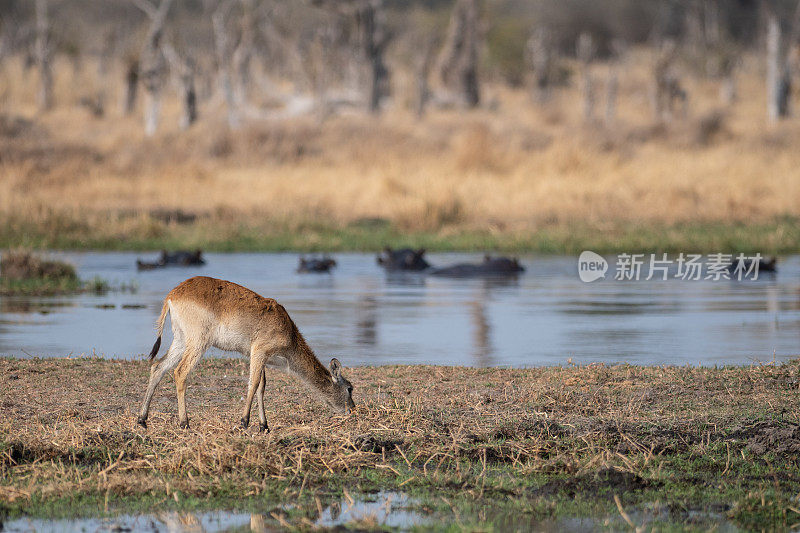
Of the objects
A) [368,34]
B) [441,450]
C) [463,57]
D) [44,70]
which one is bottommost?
[441,450]

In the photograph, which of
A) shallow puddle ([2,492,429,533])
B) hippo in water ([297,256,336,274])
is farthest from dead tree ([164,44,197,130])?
shallow puddle ([2,492,429,533])

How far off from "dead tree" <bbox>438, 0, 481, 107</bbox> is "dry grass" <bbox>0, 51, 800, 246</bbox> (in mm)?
7624

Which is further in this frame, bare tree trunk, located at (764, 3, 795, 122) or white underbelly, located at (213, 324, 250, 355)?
bare tree trunk, located at (764, 3, 795, 122)

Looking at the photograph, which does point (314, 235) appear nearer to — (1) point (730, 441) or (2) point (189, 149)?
(2) point (189, 149)

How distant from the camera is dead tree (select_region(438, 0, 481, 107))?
197 feet

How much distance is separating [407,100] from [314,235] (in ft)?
124

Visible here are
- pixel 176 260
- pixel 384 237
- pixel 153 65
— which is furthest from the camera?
pixel 153 65

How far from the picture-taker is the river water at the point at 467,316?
13.1m

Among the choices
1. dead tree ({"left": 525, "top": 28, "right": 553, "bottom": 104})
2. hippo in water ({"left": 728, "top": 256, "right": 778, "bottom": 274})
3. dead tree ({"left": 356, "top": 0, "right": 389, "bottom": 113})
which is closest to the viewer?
hippo in water ({"left": 728, "top": 256, "right": 778, "bottom": 274})

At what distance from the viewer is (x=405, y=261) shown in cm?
2289

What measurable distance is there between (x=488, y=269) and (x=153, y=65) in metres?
35.7

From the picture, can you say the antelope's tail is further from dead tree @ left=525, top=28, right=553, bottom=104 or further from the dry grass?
dead tree @ left=525, top=28, right=553, bottom=104

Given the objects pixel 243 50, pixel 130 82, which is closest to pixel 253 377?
pixel 243 50

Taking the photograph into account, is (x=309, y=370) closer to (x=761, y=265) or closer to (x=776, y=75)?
(x=761, y=265)
